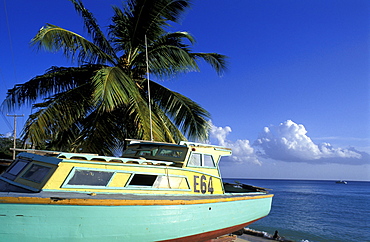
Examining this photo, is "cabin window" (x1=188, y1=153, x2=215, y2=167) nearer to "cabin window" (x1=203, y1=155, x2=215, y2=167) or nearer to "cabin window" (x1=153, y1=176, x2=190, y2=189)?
"cabin window" (x1=203, y1=155, x2=215, y2=167)

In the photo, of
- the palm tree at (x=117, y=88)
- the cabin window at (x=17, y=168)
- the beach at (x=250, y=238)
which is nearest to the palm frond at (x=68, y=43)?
the palm tree at (x=117, y=88)

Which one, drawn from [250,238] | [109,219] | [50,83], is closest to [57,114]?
[50,83]

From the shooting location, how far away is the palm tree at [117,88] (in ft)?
33.1

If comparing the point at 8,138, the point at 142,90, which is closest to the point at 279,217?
the point at 142,90

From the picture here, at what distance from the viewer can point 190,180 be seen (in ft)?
25.3

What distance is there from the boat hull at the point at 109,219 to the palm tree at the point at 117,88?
402 centimetres

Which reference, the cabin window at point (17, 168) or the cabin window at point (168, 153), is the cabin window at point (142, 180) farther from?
the cabin window at point (17, 168)

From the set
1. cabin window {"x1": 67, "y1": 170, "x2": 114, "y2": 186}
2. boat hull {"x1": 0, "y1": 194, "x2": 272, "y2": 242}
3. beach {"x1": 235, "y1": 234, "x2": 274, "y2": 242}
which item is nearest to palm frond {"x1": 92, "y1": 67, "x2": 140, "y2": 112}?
cabin window {"x1": 67, "y1": 170, "x2": 114, "y2": 186}

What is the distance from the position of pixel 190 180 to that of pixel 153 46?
7063mm

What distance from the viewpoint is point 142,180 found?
22.3 ft

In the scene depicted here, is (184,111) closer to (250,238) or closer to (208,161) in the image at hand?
(208,161)

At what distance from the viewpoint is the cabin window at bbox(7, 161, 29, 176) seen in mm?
6578

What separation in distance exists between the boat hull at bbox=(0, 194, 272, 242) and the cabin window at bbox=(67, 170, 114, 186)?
59 cm

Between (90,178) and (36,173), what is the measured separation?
1.16 metres
